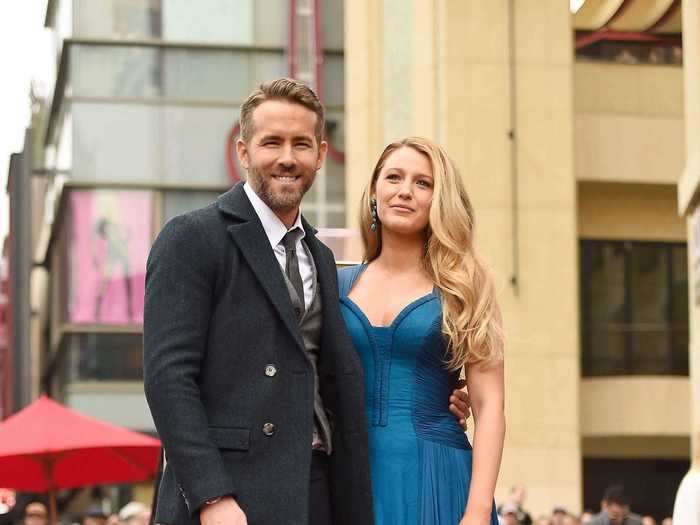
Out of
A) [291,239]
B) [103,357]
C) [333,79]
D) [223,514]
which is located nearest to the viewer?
[223,514]

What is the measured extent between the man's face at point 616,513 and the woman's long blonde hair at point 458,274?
11.4 m

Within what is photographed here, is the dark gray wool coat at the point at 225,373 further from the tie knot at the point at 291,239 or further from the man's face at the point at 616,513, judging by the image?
the man's face at the point at 616,513

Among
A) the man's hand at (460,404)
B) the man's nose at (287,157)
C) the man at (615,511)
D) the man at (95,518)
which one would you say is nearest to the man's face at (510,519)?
the man at (615,511)

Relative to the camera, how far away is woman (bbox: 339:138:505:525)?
6.65 metres

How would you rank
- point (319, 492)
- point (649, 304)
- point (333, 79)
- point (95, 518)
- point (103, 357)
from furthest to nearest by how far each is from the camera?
point (103, 357), point (333, 79), point (649, 304), point (95, 518), point (319, 492)

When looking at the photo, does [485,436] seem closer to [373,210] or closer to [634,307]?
[373,210]

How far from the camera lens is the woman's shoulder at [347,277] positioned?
697 centimetres

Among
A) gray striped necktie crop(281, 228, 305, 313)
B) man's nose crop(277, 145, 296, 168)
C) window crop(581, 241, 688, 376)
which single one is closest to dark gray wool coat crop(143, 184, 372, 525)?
gray striped necktie crop(281, 228, 305, 313)

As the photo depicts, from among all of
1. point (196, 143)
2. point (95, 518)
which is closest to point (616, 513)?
point (95, 518)

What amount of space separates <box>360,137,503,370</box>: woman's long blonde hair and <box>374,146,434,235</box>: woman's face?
40 millimetres

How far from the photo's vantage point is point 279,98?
5891 mm

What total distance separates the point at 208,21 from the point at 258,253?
2864 centimetres

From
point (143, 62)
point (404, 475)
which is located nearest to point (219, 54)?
point (143, 62)

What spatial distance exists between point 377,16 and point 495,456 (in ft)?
77.9
